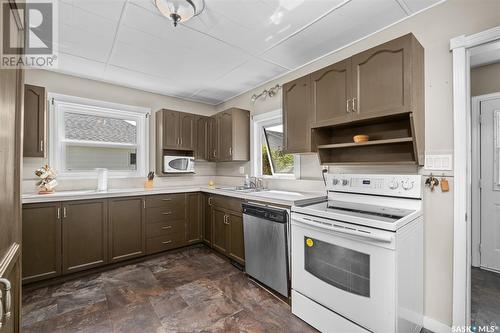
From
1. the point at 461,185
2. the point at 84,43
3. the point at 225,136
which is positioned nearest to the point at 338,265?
the point at 461,185

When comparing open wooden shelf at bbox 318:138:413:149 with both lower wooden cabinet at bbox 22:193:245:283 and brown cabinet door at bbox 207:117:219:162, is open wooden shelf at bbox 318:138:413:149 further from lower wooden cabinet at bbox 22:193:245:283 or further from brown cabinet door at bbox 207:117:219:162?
brown cabinet door at bbox 207:117:219:162

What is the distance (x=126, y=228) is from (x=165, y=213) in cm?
53

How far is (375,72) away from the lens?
186cm

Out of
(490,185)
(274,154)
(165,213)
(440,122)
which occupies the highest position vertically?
(440,122)

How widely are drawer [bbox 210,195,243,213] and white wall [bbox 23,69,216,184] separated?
1.19 meters

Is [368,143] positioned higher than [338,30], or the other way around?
[338,30]

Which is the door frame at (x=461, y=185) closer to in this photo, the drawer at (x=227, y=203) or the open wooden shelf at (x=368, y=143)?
the open wooden shelf at (x=368, y=143)

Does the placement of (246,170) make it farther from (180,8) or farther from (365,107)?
(180,8)

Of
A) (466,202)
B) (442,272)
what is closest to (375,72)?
→ (466,202)

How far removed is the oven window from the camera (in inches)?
62.6

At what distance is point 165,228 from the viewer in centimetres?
339

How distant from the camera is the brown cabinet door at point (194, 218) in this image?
3.61 metres

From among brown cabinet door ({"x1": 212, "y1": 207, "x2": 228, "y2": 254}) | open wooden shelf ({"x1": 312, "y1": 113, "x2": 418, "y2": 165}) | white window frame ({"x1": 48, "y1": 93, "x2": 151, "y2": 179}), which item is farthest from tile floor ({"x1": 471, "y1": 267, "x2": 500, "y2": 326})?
white window frame ({"x1": 48, "y1": 93, "x2": 151, "y2": 179})

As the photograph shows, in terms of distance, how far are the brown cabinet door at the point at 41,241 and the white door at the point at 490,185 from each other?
16.4ft
